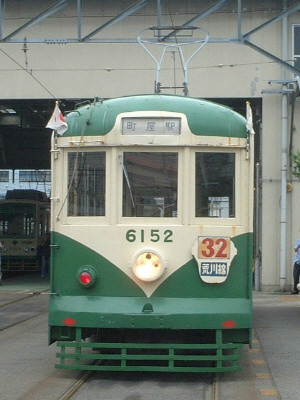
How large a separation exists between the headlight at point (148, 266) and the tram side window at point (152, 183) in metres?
0.43

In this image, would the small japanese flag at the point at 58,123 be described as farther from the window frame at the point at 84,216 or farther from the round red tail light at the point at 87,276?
the round red tail light at the point at 87,276

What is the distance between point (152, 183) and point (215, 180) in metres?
0.66

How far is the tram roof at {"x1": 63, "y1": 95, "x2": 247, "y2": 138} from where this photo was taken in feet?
27.6

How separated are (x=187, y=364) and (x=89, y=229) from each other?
2004 mm

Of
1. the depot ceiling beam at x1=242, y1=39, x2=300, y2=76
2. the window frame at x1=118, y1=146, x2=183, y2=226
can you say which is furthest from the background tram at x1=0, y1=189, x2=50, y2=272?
the window frame at x1=118, y1=146, x2=183, y2=226

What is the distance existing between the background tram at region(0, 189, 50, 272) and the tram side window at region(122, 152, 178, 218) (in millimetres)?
21458

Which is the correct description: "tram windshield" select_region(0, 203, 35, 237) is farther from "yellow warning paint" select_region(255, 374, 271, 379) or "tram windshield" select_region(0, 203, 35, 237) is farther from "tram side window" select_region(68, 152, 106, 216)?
"tram side window" select_region(68, 152, 106, 216)

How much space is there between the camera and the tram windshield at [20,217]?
1168 inches

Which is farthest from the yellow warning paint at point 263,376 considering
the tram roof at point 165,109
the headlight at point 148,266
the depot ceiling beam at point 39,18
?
the depot ceiling beam at point 39,18

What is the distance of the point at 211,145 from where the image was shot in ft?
27.5

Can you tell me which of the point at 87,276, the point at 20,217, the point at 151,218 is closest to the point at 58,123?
the point at 151,218

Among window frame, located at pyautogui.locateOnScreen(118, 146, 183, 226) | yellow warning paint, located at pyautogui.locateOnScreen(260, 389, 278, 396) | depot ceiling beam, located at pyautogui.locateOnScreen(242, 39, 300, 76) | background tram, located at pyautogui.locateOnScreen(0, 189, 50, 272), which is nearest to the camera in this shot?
yellow warning paint, located at pyautogui.locateOnScreen(260, 389, 278, 396)

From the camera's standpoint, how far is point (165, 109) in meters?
8.48

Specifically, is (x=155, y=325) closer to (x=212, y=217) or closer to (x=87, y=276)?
(x=87, y=276)
